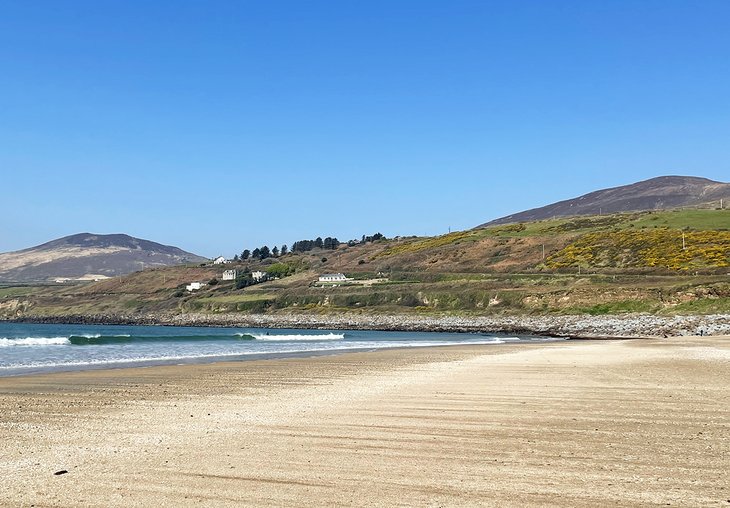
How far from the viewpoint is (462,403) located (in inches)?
605

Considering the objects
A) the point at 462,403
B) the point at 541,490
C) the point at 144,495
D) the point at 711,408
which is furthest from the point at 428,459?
the point at 711,408

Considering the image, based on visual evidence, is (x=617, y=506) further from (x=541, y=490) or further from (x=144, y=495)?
(x=144, y=495)

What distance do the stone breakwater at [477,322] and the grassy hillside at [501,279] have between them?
3270mm

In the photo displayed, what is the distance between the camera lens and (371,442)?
36.2ft

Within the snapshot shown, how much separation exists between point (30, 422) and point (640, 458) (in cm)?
1092

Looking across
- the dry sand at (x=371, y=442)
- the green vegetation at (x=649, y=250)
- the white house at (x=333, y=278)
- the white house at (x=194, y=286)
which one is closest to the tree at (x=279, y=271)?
the white house at (x=194, y=286)

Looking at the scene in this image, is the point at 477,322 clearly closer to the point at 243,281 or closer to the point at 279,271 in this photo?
the point at 243,281

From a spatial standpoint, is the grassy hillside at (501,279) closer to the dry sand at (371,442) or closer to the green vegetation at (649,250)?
the green vegetation at (649,250)

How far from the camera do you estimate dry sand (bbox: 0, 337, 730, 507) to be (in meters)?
8.09

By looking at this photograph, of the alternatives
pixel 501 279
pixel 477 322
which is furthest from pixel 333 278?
pixel 477 322

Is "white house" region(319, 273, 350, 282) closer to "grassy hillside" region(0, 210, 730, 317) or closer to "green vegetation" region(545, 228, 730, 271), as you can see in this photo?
"grassy hillside" region(0, 210, 730, 317)

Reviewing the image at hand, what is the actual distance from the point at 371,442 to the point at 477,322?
69.9m

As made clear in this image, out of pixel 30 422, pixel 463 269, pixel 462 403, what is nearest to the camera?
pixel 30 422

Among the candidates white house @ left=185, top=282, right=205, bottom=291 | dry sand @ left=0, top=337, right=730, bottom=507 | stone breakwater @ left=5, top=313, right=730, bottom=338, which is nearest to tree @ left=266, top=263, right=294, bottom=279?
white house @ left=185, top=282, right=205, bottom=291
